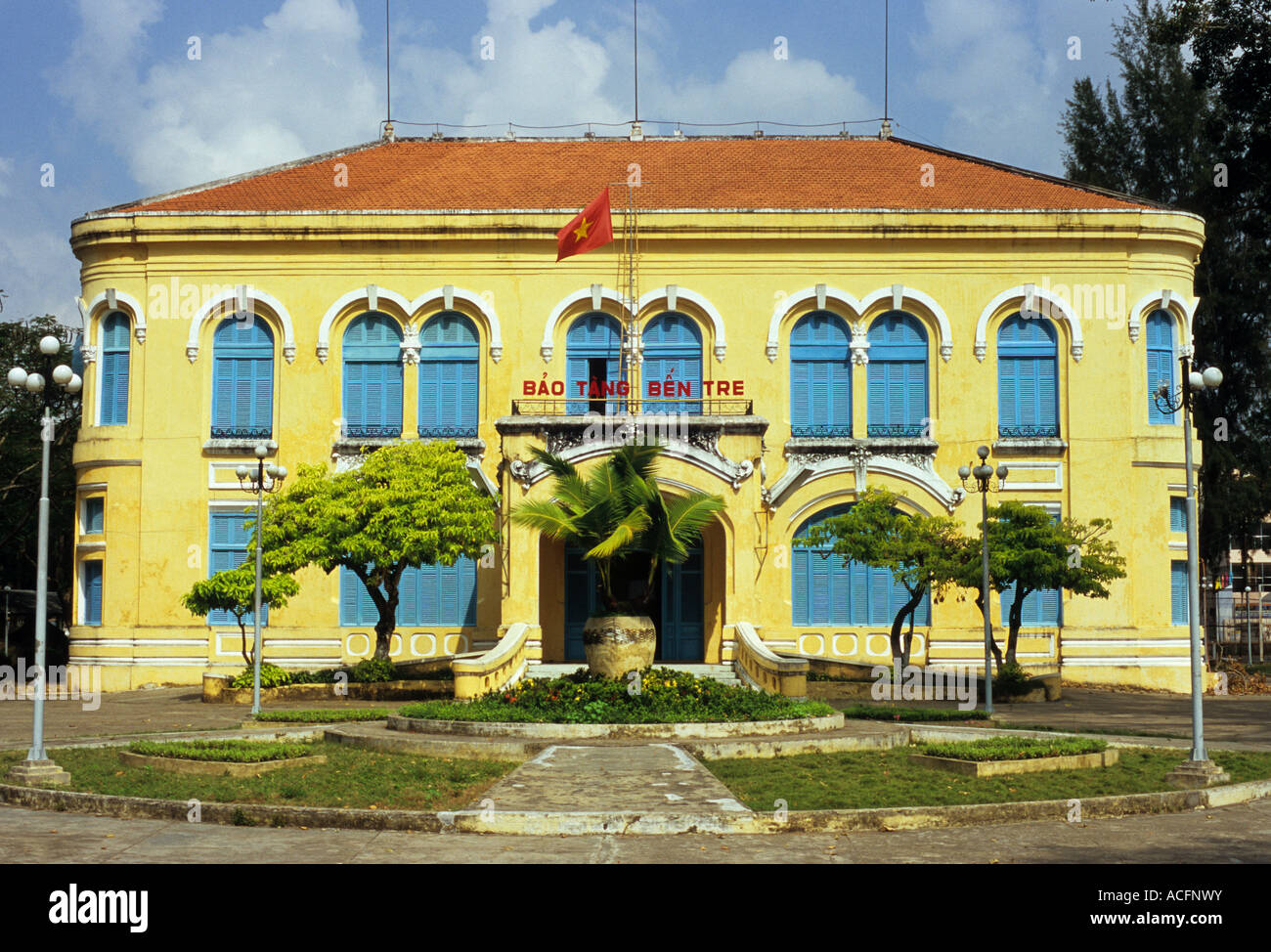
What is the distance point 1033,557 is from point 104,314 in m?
23.0

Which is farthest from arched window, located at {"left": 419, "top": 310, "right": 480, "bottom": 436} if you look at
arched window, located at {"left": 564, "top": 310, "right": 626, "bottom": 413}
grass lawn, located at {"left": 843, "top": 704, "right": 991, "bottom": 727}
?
grass lawn, located at {"left": 843, "top": 704, "right": 991, "bottom": 727}

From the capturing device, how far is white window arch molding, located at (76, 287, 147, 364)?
3438cm

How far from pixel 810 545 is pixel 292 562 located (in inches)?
418

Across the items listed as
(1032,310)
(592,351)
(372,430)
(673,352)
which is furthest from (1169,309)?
(372,430)

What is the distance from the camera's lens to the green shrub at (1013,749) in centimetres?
1619

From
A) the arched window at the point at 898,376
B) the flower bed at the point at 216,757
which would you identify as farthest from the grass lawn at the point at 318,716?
the arched window at the point at 898,376

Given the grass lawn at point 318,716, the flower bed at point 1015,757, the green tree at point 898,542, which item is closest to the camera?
the flower bed at point 1015,757

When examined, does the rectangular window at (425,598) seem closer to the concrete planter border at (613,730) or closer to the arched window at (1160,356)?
the concrete planter border at (613,730)

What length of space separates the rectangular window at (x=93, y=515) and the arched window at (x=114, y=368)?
1.94m

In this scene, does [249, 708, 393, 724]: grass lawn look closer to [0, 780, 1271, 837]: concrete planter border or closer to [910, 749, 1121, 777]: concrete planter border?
[0, 780, 1271, 837]: concrete planter border

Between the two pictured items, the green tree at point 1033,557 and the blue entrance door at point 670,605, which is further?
the blue entrance door at point 670,605

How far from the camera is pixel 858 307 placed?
112 ft

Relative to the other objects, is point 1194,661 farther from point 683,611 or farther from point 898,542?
point 683,611
